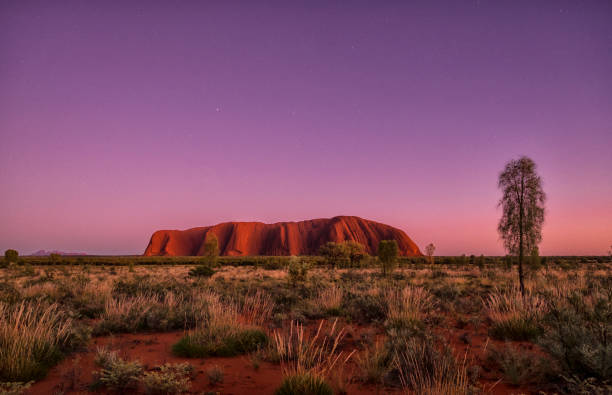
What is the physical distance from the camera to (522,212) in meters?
12.9

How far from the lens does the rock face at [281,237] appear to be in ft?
426

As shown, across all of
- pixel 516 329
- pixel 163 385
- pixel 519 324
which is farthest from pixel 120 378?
pixel 519 324

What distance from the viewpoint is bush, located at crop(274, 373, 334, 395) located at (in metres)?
4.02

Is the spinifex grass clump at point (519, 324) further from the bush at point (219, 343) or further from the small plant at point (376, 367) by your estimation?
the bush at point (219, 343)

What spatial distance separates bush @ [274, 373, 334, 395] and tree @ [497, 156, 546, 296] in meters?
11.9

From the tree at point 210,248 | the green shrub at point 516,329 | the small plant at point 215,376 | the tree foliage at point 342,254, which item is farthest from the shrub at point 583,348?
→ the tree at point 210,248

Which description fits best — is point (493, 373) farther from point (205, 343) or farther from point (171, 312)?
point (171, 312)

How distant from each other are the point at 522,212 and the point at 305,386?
12.7 metres

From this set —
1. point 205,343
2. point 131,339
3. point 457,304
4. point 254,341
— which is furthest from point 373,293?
point 131,339

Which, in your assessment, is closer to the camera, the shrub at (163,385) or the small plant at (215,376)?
the shrub at (163,385)

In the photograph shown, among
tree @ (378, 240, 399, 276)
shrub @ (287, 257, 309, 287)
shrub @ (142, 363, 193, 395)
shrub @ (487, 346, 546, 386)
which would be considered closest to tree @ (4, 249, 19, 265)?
shrub @ (287, 257, 309, 287)

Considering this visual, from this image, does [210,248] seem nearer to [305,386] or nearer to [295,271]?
[295,271]

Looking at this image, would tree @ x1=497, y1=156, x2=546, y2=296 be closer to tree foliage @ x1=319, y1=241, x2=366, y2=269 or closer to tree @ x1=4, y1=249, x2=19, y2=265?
tree foliage @ x1=319, y1=241, x2=366, y2=269

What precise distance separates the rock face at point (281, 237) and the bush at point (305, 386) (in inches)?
4784
